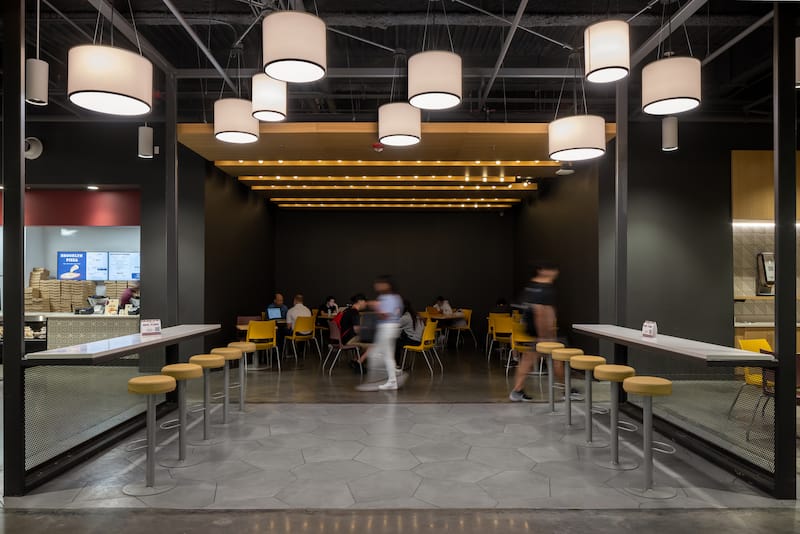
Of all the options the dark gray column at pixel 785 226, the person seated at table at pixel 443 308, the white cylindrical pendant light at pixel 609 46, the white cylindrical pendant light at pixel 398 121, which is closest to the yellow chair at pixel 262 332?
the person seated at table at pixel 443 308

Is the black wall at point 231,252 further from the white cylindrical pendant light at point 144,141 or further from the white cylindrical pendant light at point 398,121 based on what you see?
the white cylindrical pendant light at point 398,121

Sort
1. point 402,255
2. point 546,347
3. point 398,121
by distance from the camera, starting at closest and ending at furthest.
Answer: point 398,121
point 546,347
point 402,255

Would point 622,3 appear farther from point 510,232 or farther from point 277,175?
point 510,232

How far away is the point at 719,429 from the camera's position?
5633 millimetres

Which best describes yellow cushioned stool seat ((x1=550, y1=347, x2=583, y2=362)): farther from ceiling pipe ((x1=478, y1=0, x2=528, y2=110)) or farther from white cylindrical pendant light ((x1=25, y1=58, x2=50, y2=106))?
white cylindrical pendant light ((x1=25, y1=58, x2=50, y2=106))

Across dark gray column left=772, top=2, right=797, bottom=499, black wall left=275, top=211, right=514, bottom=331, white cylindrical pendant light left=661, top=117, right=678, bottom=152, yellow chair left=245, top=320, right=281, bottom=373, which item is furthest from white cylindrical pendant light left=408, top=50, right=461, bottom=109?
black wall left=275, top=211, right=514, bottom=331

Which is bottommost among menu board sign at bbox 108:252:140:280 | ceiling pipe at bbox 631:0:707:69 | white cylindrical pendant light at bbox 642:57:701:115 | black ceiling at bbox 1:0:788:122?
menu board sign at bbox 108:252:140:280

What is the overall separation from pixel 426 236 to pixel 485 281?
1945 mm

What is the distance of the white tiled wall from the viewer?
8.69m

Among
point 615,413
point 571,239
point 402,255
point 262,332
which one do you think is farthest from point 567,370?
point 402,255

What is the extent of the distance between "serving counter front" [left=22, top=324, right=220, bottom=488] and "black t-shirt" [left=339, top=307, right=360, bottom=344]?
2.42 metres

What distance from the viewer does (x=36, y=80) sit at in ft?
16.5

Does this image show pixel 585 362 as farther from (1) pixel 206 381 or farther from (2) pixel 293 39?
(2) pixel 293 39

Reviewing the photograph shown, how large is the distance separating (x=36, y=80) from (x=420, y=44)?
4326 mm
